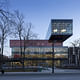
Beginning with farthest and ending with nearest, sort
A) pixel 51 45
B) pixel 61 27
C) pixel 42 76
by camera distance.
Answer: pixel 51 45 → pixel 61 27 → pixel 42 76

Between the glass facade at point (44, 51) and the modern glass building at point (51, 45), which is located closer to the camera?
the modern glass building at point (51, 45)

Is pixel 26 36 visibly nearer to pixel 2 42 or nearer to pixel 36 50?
pixel 2 42

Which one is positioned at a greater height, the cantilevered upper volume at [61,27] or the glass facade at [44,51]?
the cantilevered upper volume at [61,27]

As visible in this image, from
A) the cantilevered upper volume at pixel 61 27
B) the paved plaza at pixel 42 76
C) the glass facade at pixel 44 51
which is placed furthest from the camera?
the glass facade at pixel 44 51

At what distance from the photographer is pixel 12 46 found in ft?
332

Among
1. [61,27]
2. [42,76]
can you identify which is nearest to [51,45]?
[61,27]

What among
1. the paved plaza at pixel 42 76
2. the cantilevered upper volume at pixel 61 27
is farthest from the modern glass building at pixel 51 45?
the paved plaza at pixel 42 76

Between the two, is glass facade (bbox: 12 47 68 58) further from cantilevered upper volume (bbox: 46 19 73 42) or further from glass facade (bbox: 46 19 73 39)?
glass facade (bbox: 46 19 73 39)

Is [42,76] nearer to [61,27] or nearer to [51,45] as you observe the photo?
[61,27]

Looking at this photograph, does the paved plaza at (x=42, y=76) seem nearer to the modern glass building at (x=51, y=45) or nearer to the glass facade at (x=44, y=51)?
the modern glass building at (x=51, y=45)

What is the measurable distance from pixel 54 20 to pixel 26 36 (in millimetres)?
36114

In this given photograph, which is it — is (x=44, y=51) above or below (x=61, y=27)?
below

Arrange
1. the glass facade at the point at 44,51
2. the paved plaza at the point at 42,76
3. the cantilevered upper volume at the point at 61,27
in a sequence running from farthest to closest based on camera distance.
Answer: the glass facade at the point at 44,51, the cantilevered upper volume at the point at 61,27, the paved plaza at the point at 42,76

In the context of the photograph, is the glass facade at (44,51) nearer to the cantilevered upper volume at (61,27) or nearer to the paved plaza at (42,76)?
the cantilevered upper volume at (61,27)
